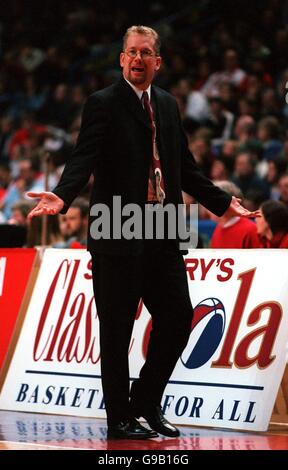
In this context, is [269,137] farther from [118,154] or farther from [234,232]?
[118,154]

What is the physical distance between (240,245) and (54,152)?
7511mm

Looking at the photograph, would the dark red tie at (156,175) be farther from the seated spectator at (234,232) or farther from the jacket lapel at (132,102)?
the seated spectator at (234,232)

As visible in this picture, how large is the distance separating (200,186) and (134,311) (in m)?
0.92

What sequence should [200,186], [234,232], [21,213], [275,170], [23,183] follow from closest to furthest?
[200,186] < [234,232] < [21,213] < [275,170] < [23,183]

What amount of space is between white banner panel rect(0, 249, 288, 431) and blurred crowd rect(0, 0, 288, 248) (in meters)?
1.21

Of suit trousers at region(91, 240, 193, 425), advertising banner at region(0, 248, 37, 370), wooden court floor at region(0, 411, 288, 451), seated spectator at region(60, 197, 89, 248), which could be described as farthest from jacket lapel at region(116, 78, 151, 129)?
seated spectator at region(60, 197, 89, 248)

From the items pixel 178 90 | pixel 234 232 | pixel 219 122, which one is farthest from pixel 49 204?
pixel 178 90

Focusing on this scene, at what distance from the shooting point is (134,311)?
6531 mm

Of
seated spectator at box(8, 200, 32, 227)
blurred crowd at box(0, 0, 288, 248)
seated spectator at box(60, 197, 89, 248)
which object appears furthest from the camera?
seated spectator at box(8, 200, 32, 227)

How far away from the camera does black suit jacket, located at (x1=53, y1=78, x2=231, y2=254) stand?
21.0 ft

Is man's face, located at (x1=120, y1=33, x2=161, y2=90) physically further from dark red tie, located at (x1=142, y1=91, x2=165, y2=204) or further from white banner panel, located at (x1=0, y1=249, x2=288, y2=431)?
white banner panel, located at (x1=0, y1=249, x2=288, y2=431)

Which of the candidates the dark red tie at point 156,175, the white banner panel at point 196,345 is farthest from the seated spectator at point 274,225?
the dark red tie at point 156,175
